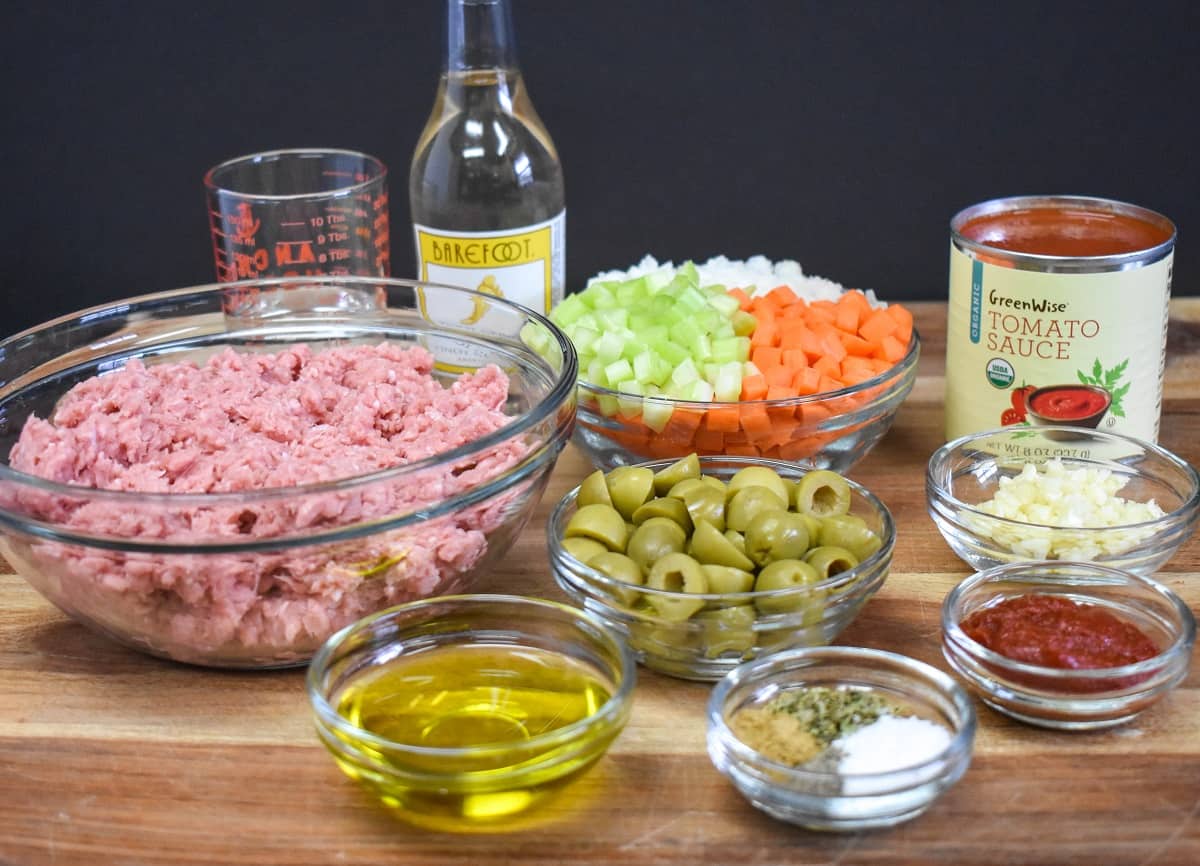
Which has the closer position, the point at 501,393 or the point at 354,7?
the point at 501,393

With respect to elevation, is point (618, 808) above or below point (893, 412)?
below

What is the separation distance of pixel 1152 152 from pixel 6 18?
217 centimetres

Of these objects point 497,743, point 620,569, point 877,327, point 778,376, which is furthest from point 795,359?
point 497,743

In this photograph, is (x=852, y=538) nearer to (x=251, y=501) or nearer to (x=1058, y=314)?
(x=1058, y=314)

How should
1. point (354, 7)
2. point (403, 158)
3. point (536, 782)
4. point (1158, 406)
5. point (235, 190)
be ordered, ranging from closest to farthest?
point (536, 782)
point (1158, 406)
point (235, 190)
point (354, 7)
point (403, 158)

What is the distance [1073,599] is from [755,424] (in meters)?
0.44

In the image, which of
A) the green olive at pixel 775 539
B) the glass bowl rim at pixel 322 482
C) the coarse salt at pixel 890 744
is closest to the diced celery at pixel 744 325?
the glass bowl rim at pixel 322 482

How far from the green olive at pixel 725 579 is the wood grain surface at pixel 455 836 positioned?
4.4 inches

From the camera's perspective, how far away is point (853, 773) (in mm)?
1164

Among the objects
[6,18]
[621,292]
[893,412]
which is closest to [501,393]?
[621,292]

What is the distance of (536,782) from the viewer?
1173mm

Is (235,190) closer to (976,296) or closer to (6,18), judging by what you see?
(6,18)

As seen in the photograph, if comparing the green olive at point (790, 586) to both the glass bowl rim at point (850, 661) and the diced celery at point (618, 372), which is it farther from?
the diced celery at point (618, 372)

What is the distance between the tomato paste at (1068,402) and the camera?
5.59 ft
